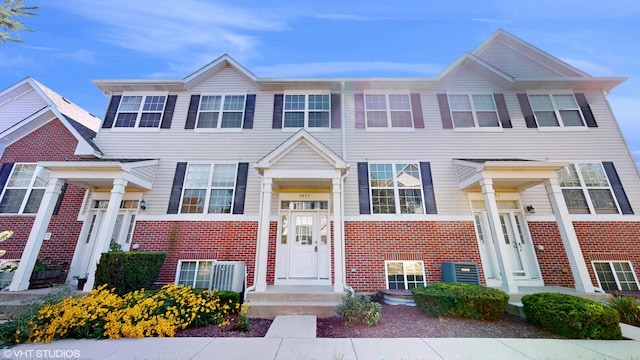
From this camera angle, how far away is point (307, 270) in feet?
24.0

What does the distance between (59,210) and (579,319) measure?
45.5 ft

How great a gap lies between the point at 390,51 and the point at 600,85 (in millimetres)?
7958

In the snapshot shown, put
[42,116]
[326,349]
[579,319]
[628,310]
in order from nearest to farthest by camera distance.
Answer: [326,349], [579,319], [628,310], [42,116]

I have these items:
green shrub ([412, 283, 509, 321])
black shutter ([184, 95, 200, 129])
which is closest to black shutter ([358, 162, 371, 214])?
green shrub ([412, 283, 509, 321])

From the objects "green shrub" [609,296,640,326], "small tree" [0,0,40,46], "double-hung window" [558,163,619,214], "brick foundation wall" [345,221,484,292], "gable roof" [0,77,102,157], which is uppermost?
"small tree" [0,0,40,46]

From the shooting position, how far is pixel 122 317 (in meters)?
4.30

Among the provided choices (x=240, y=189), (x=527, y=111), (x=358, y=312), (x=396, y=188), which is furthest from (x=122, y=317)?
(x=527, y=111)

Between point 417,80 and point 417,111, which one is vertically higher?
point 417,80

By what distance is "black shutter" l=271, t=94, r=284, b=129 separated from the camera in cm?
870

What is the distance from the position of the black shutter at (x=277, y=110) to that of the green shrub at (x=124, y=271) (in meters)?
5.70

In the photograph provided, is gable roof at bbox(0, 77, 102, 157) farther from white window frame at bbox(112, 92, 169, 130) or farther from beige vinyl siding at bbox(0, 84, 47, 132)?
white window frame at bbox(112, 92, 169, 130)

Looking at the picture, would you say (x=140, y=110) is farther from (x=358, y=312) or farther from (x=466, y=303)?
(x=466, y=303)

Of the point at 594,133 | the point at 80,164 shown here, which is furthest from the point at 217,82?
the point at 594,133

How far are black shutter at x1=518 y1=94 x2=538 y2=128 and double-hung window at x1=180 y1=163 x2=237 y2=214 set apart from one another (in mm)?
10964
